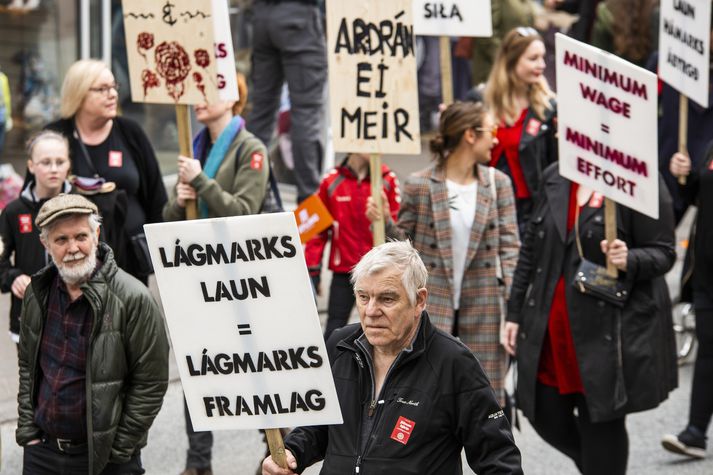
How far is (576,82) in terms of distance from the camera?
653cm

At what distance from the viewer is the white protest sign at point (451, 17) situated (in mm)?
8625

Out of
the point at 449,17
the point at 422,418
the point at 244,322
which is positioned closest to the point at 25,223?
the point at 244,322

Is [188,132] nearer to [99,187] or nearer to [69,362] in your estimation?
[99,187]

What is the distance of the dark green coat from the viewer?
5574mm

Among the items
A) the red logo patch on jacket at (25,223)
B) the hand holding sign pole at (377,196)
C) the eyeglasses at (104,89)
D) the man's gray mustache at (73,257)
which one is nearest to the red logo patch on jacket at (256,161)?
the hand holding sign pole at (377,196)

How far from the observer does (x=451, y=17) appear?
8.66m

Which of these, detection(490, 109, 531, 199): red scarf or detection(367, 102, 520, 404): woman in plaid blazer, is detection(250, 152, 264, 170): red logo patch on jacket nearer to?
detection(367, 102, 520, 404): woman in plaid blazer

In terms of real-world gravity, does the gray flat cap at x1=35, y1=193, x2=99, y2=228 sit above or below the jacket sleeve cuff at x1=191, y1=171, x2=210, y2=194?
above

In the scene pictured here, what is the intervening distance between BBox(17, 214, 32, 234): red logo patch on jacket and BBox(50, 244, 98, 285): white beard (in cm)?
130

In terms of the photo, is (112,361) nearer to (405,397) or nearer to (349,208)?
(405,397)

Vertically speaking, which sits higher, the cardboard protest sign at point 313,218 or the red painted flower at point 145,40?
the red painted flower at point 145,40

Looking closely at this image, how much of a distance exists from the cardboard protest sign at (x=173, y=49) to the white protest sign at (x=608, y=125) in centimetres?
173

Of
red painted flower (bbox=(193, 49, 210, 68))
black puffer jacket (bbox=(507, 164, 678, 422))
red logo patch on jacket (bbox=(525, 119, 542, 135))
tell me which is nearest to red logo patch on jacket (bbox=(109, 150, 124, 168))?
red painted flower (bbox=(193, 49, 210, 68))

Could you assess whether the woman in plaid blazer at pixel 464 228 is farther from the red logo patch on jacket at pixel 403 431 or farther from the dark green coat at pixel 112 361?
the red logo patch on jacket at pixel 403 431
